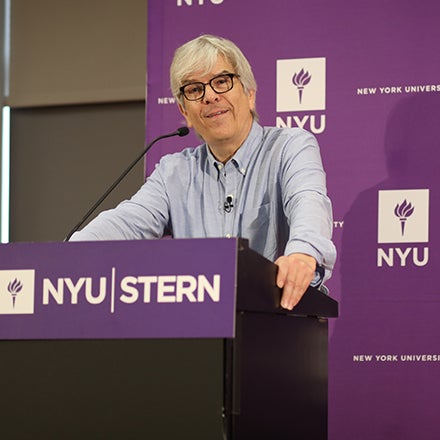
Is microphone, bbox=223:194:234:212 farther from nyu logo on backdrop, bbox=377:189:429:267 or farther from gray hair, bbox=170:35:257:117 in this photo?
nyu logo on backdrop, bbox=377:189:429:267

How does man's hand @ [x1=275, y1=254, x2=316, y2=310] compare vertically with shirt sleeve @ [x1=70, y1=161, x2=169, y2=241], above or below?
below

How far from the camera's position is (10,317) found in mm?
1511

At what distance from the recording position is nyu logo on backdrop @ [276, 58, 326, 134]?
135 inches

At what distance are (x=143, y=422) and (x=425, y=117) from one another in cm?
215

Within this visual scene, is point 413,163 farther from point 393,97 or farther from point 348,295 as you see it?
point 348,295

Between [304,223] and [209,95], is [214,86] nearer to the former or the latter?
[209,95]

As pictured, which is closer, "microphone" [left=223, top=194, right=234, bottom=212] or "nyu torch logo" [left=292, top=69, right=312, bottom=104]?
"microphone" [left=223, top=194, right=234, bottom=212]

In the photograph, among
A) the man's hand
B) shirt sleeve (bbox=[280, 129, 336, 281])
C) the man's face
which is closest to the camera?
the man's hand

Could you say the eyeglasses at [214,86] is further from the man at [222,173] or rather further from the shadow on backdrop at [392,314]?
the shadow on backdrop at [392,314]

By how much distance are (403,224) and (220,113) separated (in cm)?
126

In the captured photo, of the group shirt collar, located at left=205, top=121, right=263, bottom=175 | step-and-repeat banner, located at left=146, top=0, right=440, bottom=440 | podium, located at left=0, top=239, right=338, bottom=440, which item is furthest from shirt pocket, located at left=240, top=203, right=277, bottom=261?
step-and-repeat banner, located at left=146, top=0, right=440, bottom=440

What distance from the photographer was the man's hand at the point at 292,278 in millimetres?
1617

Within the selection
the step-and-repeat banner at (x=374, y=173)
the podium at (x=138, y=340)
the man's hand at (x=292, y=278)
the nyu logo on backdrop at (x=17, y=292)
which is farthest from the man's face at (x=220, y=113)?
the step-and-repeat banner at (x=374, y=173)

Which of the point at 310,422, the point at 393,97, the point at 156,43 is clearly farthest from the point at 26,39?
the point at 310,422
